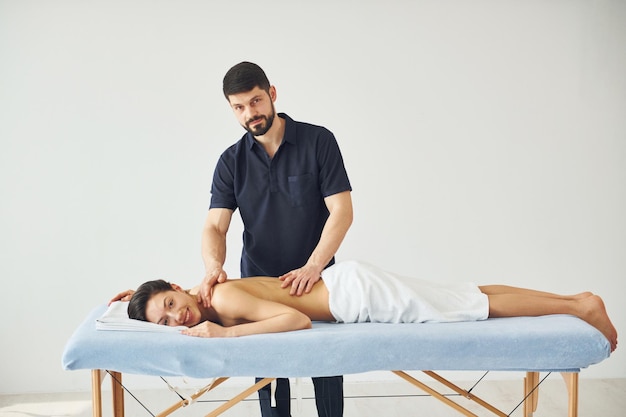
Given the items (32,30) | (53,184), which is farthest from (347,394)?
(32,30)

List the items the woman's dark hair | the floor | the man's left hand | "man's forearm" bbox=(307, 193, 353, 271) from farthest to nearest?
the floor
"man's forearm" bbox=(307, 193, 353, 271)
the man's left hand
the woman's dark hair

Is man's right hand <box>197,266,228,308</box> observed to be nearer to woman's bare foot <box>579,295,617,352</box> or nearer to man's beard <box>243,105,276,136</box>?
man's beard <box>243,105,276,136</box>

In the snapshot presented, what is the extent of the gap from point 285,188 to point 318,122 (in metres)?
1.15

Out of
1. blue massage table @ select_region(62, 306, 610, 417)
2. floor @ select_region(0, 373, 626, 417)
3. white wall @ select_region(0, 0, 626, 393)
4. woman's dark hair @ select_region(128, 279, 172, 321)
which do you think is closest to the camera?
blue massage table @ select_region(62, 306, 610, 417)

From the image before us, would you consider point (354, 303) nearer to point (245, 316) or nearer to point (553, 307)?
point (245, 316)

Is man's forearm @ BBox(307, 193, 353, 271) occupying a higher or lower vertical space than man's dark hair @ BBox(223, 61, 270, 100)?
lower

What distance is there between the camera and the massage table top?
84.3 inches

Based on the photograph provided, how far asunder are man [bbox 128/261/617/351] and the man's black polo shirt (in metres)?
0.34

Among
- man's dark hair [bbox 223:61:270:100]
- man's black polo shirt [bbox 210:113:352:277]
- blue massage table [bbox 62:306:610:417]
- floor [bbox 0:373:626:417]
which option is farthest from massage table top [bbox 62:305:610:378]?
floor [bbox 0:373:626:417]

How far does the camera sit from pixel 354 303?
8.05 feet

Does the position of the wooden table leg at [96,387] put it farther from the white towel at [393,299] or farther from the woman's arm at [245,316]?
the white towel at [393,299]

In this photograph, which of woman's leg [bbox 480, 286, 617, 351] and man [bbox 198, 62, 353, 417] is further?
man [bbox 198, 62, 353, 417]

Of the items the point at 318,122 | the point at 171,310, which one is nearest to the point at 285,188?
the point at 171,310

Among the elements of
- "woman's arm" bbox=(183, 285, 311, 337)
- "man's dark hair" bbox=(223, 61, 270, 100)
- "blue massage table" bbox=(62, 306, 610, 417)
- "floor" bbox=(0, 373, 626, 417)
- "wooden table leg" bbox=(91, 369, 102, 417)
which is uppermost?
"man's dark hair" bbox=(223, 61, 270, 100)
